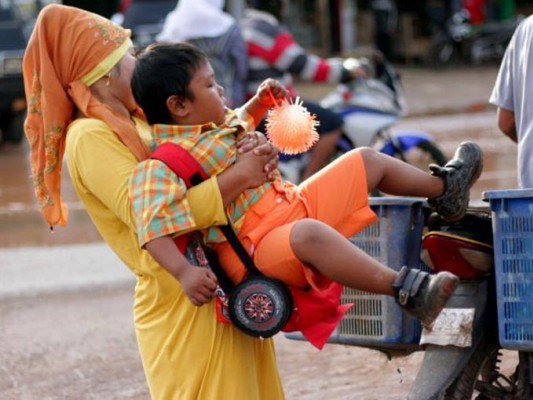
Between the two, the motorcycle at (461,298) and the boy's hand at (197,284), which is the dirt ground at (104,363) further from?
the boy's hand at (197,284)

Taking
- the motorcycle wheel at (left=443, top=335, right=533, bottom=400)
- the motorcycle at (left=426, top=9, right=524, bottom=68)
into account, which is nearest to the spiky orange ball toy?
the motorcycle wheel at (left=443, top=335, right=533, bottom=400)

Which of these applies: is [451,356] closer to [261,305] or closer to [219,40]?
[261,305]

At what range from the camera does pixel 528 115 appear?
15.1 ft

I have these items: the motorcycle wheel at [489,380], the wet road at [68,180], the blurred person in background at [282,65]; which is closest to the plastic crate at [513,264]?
the motorcycle wheel at [489,380]

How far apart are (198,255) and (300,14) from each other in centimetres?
2240

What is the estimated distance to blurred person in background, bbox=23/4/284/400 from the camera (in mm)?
3742

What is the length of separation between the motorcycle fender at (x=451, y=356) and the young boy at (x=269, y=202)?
378 mm

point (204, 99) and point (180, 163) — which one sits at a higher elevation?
point (204, 99)

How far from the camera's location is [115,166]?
371 cm

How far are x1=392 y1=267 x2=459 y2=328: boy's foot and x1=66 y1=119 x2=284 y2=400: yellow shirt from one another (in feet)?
1.83

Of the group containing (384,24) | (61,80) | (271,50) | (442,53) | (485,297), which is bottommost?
(442,53)

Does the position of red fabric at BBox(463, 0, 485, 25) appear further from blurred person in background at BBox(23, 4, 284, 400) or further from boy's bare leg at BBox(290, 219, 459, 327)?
boy's bare leg at BBox(290, 219, 459, 327)

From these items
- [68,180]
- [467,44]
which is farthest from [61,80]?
[467,44]

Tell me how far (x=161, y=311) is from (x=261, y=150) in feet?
1.98
